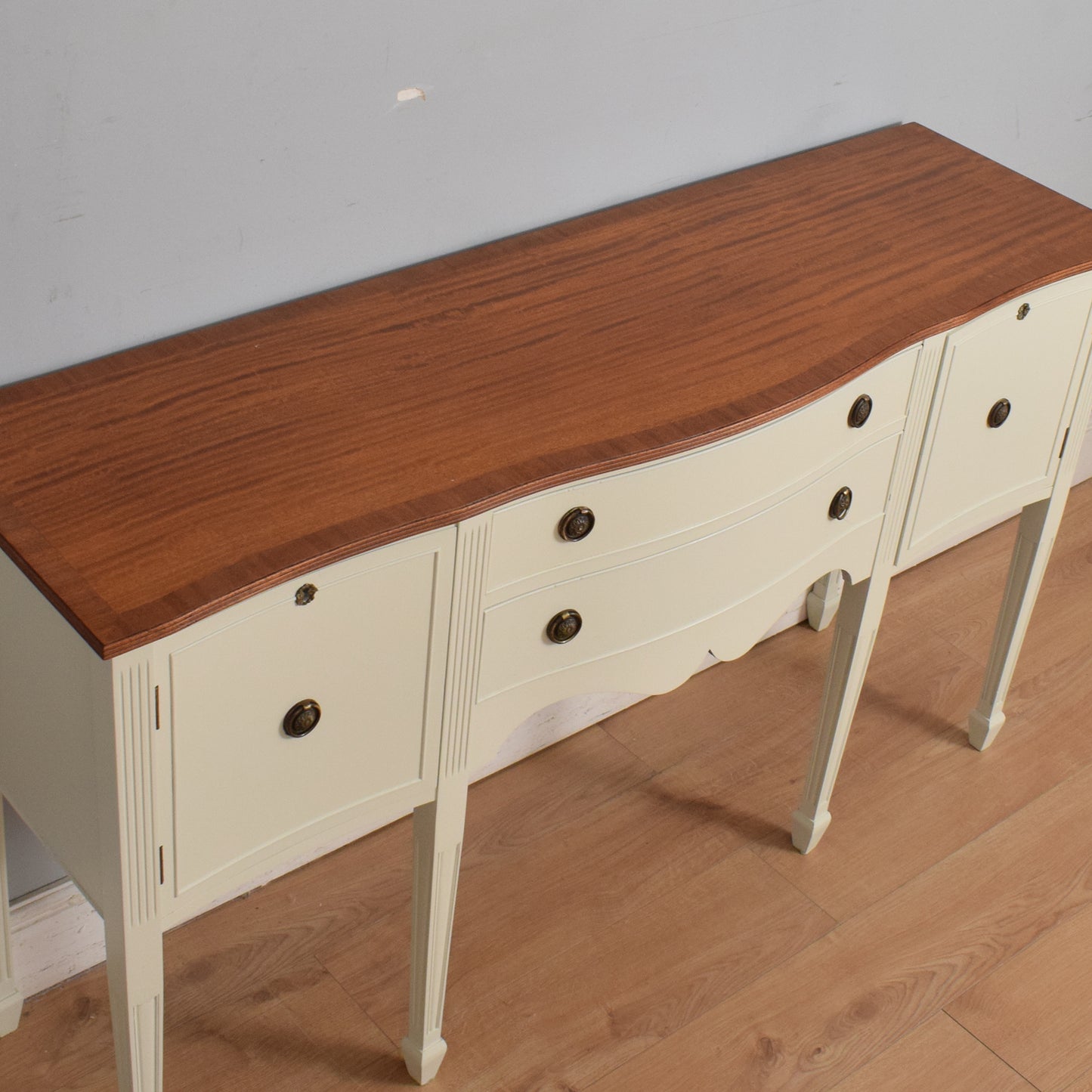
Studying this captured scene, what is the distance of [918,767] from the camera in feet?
7.75

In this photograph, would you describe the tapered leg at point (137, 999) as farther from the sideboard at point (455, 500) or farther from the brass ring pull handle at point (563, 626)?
the brass ring pull handle at point (563, 626)

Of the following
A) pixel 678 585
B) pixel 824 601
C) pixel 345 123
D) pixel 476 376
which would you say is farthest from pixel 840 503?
pixel 824 601

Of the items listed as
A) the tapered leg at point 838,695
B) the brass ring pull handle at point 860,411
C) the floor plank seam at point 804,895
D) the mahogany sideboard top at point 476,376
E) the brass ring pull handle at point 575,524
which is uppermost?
the mahogany sideboard top at point 476,376

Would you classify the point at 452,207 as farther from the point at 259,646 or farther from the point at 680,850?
the point at 680,850

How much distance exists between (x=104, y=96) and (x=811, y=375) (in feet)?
2.53

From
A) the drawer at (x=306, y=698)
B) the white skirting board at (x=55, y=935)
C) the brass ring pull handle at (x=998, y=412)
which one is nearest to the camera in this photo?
the drawer at (x=306, y=698)

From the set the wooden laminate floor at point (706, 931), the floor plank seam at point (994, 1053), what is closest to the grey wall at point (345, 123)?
the wooden laminate floor at point (706, 931)

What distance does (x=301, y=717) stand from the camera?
1.37 metres

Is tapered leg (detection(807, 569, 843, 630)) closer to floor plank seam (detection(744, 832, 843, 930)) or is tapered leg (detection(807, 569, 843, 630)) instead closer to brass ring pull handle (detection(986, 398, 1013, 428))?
floor plank seam (detection(744, 832, 843, 930))

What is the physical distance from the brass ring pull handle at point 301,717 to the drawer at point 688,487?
8.2 inches

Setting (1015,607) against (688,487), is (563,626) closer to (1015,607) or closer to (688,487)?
(688,487)

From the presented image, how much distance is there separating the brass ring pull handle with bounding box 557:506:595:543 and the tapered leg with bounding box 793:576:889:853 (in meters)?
0.60

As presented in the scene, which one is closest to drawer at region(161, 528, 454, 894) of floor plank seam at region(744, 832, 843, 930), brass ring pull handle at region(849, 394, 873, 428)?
brass ring pull handle at region(849, 394, 873, 428)

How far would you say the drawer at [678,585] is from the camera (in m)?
1.53
